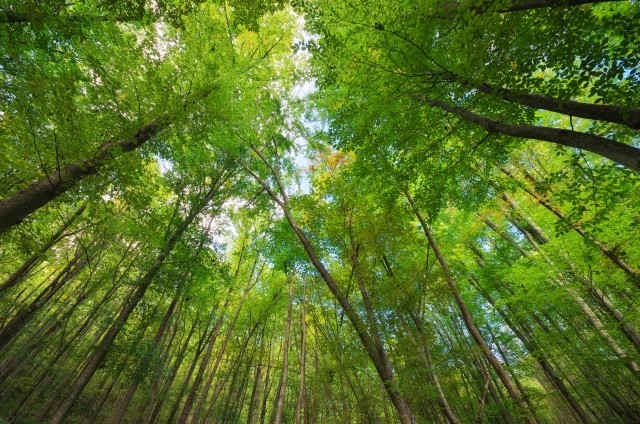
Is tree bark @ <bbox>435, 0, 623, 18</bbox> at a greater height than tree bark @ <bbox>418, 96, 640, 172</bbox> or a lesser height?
greater

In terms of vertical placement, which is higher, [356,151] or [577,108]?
[356,151]

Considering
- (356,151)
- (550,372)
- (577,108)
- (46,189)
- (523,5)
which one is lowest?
(577,108)

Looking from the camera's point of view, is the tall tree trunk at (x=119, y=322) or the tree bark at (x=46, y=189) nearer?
the tree bark at (x=46, y=189)

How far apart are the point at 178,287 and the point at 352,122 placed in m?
7.32

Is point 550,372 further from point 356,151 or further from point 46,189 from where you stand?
point 46,189

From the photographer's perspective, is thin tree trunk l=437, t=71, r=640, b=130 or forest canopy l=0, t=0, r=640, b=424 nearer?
thin tree trunk l=437, t=71, r=640, b=130

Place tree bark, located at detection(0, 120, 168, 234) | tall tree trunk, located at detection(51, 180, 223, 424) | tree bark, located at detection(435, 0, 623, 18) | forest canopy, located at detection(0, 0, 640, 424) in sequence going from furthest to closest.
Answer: tall tree trunk, located at detection(51, 180, 223, 424)
tree bark, located at detection(0, 120, 168, 234)
forest canopy, located at detection(0, 0, 640, 424)
tree bark, located at detection(435, 0, 623, 18)

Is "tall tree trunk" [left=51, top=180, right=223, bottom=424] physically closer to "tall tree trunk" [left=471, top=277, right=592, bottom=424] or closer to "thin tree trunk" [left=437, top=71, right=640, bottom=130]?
"thin tree trunk" [left=437, top=71, right=640, bottom=130]

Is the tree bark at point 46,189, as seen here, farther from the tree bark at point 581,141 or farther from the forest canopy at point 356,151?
the tree bark at point 581,141

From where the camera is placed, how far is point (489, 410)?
34.0 ft

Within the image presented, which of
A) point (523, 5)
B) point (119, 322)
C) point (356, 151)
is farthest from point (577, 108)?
point (119, 322)

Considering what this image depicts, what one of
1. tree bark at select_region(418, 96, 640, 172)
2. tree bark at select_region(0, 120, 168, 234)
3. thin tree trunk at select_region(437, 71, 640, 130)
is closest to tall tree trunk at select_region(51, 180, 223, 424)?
tree bark at select_region(0, 120, 168, 234)

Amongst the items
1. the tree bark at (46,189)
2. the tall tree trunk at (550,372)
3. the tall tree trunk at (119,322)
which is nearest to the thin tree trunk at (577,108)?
the tree bark at (46,189)

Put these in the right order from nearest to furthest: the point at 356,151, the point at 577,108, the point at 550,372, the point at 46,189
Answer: the point at 577,108, the point at 46,189, the point at 356,151, the point at 550,372
